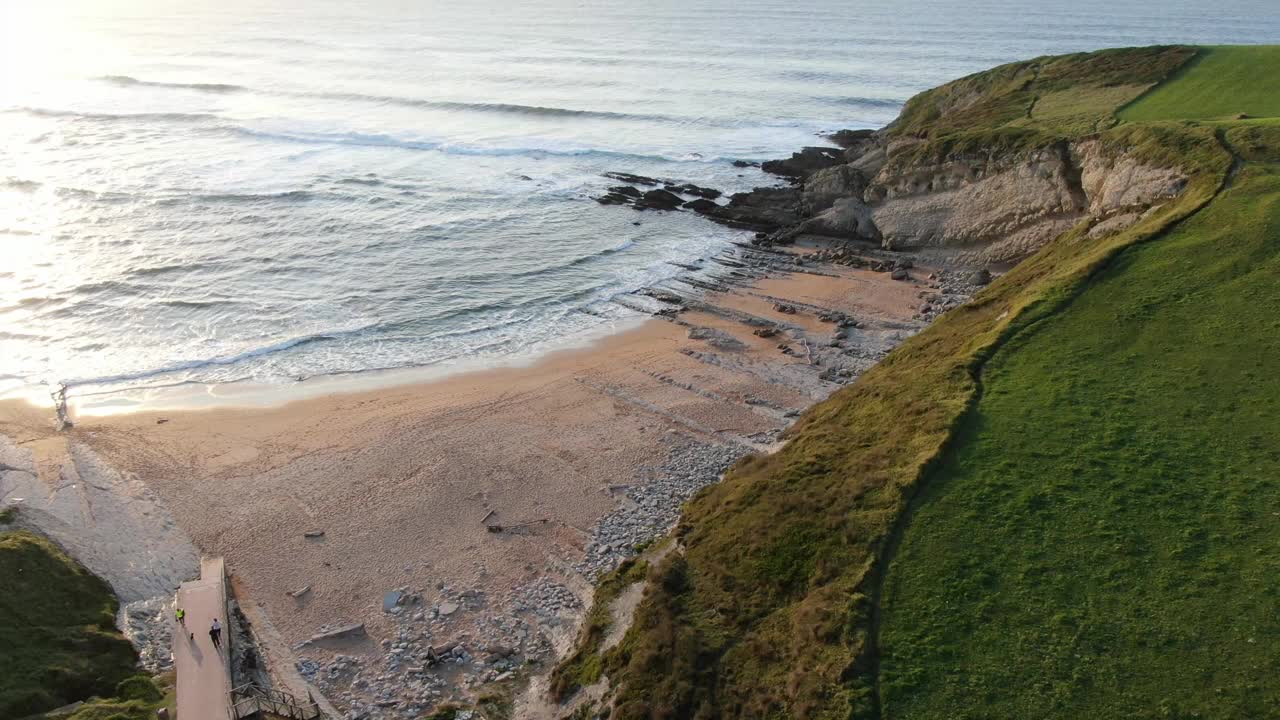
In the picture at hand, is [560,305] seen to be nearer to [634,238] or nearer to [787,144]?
[634,238]

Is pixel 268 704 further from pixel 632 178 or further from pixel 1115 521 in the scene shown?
pixel 632 178

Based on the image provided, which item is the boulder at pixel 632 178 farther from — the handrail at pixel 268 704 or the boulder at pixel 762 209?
the handrail at pixel 268 704

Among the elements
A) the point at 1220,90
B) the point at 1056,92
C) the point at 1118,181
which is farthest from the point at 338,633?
the point at 1056,92

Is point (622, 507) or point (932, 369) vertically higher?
point (932, 369)

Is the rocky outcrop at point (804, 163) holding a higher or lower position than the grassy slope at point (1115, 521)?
higher

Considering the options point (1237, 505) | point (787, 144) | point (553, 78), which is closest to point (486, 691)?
point (1237, 505)

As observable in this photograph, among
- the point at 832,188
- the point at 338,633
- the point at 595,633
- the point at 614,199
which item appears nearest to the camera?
the point at 595,633

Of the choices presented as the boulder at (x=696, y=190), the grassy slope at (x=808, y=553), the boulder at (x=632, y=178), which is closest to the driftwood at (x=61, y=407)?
the grassy slope at (x=808, y=553)
